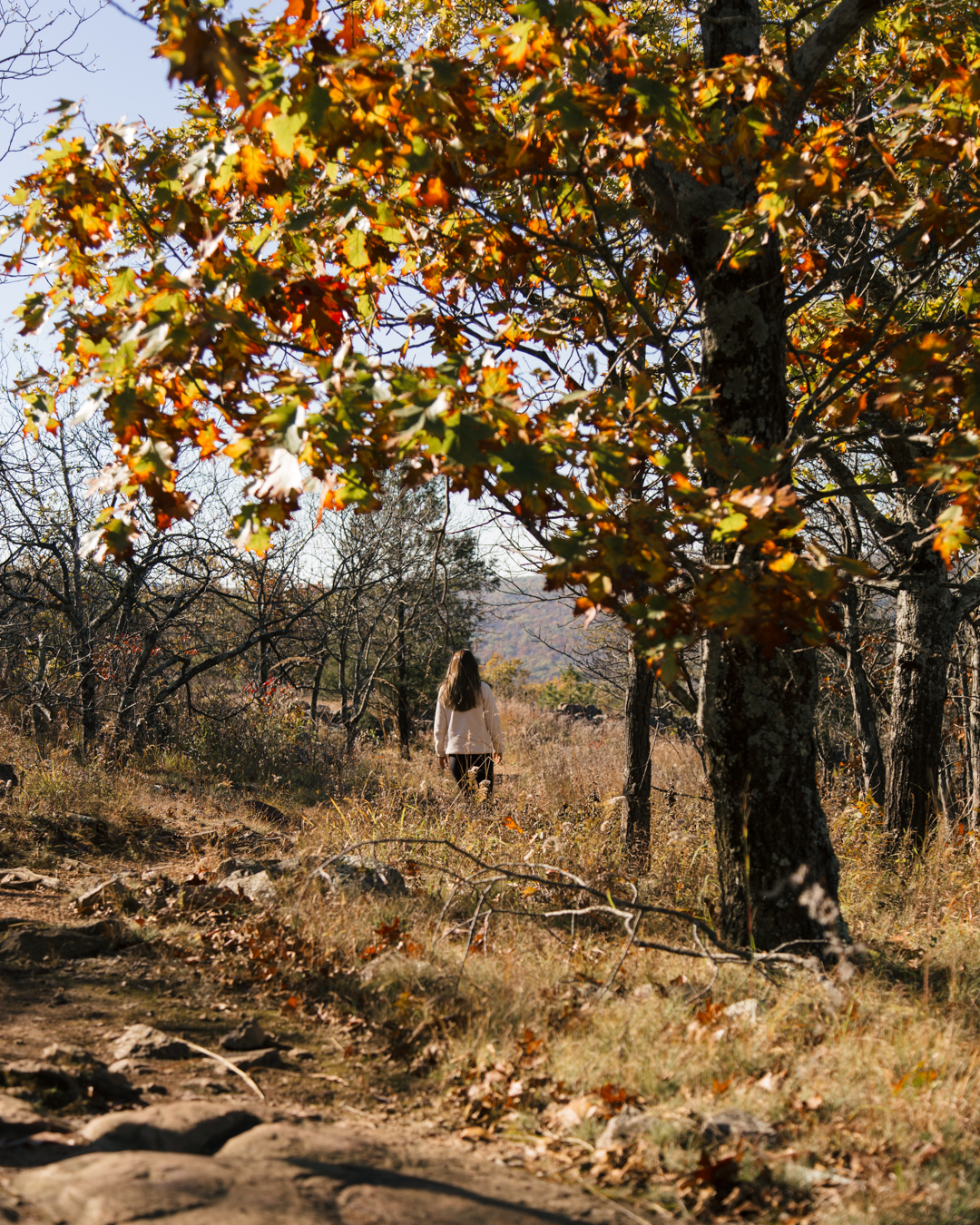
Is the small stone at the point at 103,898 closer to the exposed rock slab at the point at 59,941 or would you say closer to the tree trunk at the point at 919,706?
the exposed rock slab at the point at 59,941

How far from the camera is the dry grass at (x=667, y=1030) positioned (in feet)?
7.86

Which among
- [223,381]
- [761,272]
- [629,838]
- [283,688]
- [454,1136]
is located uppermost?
[761,272]

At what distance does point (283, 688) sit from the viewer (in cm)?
1211

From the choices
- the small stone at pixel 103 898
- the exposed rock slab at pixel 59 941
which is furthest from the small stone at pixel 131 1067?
the small stone at pixel 103 898

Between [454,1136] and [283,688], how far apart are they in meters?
9.79

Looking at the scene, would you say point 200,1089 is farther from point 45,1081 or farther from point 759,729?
point 759,729

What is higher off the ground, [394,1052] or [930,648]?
[930,648]

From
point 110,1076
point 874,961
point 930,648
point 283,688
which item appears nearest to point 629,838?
point 874,961

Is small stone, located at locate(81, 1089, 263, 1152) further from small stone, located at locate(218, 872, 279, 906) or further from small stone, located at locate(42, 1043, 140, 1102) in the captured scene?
small stone, located at locate(218, 872, 279, 906)

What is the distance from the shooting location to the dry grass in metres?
2.40

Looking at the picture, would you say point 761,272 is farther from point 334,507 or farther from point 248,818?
point 248,818

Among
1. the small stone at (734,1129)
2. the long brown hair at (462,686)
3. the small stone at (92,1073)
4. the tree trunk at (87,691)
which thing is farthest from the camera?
the tree trunk at (87,691)

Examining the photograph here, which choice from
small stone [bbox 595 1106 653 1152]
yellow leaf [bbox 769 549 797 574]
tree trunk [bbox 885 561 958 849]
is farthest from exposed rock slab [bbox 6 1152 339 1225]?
tree trunk [bbox 885 561 958 849]

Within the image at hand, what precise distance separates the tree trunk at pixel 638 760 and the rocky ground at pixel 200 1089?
2.14 metres
